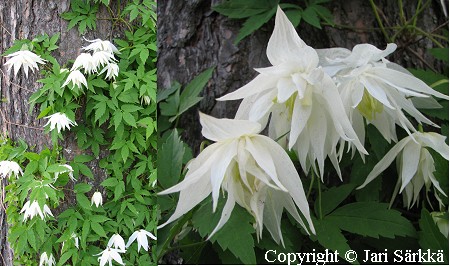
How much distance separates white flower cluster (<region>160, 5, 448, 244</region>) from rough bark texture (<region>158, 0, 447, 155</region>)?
0.84 feet

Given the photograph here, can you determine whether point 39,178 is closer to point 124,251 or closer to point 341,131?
point 124,251

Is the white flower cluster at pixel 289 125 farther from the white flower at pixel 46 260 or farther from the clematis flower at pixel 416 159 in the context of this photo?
the white flower at pixel 46 260

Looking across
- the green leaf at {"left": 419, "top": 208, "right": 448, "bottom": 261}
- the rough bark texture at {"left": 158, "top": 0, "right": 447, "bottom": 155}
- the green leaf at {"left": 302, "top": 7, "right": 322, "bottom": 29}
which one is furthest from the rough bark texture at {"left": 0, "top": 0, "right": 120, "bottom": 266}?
the green leaf at {"left": 419, "top": 208, "right": 448, "bottom": 261}

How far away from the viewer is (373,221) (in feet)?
1.90

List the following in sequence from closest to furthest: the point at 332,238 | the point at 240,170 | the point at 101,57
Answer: the point at 240,170, the point at 332,238, the point at 101,57

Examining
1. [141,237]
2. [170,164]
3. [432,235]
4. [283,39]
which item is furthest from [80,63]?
[432,235]

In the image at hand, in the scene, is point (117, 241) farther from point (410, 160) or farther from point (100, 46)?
point (410, 160)

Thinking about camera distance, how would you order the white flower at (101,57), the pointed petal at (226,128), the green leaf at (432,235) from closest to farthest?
the pointed petal at (226,128) < the green leaf at (432,235) < the white flower at (101,57)

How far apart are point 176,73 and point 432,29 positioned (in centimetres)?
45

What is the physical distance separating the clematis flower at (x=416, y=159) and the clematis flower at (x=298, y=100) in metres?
0.10

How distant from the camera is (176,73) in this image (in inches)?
32.5

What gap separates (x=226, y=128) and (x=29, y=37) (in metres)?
0.75

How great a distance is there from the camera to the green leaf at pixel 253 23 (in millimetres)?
755

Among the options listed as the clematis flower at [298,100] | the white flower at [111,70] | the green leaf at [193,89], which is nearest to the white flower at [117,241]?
the white flower at [111,70]
